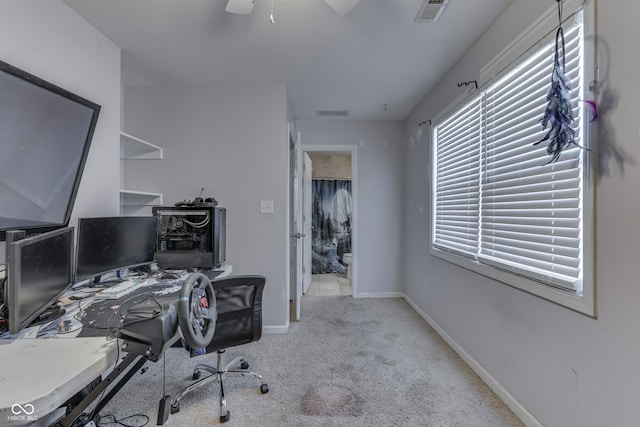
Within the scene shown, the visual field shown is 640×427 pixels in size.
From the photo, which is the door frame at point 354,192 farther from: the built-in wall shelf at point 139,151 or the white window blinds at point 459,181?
the built-in wall shelf at point 139,151

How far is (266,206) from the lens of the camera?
2.89 metres

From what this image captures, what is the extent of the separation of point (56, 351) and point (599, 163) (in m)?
2.18

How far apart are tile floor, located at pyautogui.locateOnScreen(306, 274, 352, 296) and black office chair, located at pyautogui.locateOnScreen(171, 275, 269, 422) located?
2422 mm

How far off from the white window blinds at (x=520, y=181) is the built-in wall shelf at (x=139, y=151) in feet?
8.91

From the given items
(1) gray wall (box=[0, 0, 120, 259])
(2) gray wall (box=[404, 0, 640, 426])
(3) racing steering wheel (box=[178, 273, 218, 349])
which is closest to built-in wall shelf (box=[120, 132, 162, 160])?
(1) gray wall (box=[0, 0, 120, 259])

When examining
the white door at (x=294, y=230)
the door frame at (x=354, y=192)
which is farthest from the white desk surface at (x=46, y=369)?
the door frame at (x=354, y=192)

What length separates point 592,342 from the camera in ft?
4.06

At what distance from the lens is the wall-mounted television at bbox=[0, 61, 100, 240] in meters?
1.40

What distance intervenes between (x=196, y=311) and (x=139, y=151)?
2267 millimetres

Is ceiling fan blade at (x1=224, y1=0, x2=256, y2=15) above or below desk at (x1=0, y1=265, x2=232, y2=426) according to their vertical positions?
above

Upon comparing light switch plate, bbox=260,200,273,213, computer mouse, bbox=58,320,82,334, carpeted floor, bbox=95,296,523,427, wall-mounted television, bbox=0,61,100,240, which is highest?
wall-mounted television, bbox=0,61,100,240

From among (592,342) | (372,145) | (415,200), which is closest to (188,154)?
(372,145)

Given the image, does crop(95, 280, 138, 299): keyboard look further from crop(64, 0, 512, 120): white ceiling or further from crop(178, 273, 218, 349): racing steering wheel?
crop(64, 0, 512, 120): white ceiling

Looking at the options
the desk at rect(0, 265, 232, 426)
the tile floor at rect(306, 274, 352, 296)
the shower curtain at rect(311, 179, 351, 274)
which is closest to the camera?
the desk at rect(0, 265, 232, 426)
